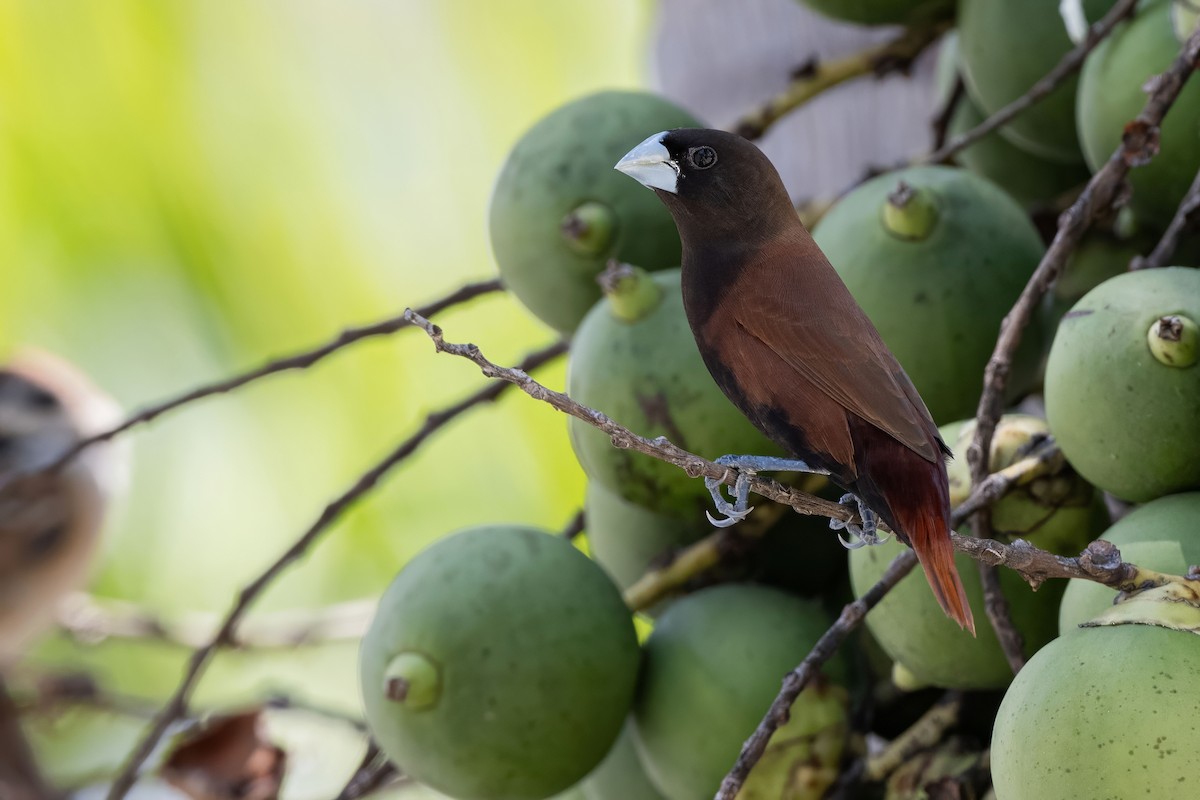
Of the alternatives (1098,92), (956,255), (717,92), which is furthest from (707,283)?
(717,92)

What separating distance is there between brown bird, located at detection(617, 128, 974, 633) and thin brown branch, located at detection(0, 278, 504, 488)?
1.28 ft

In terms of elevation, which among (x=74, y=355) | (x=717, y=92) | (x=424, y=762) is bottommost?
(x=74, y=355)

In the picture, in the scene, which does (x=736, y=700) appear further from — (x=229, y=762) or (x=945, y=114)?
(x=945, y=114)

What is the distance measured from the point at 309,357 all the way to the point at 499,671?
40 centimetres

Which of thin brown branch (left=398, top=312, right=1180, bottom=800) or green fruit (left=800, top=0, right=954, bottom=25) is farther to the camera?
green fruit (left=800, top=0, right=954, bottom=25)

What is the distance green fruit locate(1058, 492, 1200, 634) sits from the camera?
0.89 meters

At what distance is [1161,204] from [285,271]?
1.69m

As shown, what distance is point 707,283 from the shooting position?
40.6 inches

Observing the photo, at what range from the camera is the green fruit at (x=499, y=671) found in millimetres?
1159

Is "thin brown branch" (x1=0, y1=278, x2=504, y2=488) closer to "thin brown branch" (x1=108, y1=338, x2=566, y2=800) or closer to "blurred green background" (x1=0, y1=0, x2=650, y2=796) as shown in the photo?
"thin brown branch" (x1=108, y1=338, x2=566, y2=800)

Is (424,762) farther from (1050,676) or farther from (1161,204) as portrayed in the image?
(1161,204)

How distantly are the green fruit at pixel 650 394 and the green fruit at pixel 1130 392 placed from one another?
30 centimetres

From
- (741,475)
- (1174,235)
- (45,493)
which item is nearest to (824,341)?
(741,475)

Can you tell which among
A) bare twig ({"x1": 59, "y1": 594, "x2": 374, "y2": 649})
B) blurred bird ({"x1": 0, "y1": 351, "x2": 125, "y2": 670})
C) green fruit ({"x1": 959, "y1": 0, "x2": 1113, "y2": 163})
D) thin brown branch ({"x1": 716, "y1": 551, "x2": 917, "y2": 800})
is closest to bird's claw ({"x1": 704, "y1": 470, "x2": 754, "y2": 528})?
thin brown branch ({"x1": 716, "y1": 551, "x2": 917, "y2": 800})
